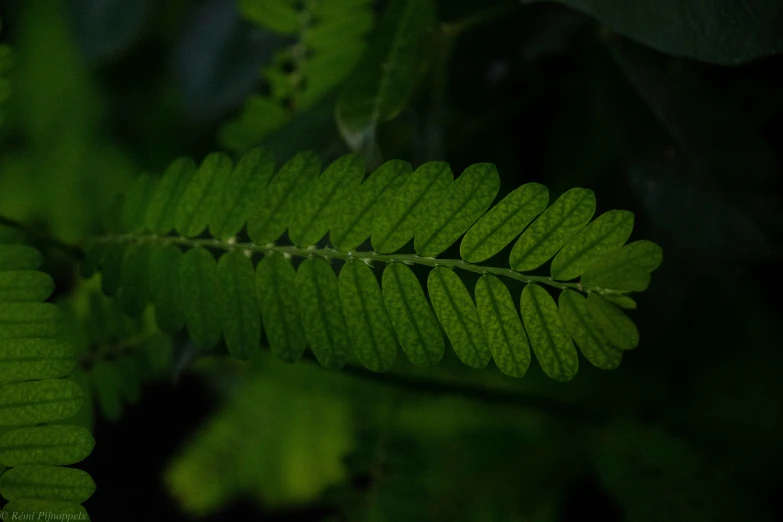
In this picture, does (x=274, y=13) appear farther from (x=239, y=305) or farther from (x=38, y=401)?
(x=38, y=401)

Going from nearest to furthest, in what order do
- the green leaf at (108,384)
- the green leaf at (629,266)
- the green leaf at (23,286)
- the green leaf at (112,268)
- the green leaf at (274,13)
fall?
the green leaf at (629,266), the green leaf at (23,286), the green leaf at (112,268), the green leaf at (108,384), the green leaf at (274,13)

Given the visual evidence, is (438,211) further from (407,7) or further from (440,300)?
(407,7)

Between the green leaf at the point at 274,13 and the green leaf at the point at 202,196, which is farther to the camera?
the green leaf at the point at 274,13

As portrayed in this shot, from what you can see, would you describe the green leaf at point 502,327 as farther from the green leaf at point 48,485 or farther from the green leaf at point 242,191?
the green leaf at point 48,485

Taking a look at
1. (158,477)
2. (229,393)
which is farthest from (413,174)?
(158,477)

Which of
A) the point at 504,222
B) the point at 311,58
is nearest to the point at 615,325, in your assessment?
the point at 504,222

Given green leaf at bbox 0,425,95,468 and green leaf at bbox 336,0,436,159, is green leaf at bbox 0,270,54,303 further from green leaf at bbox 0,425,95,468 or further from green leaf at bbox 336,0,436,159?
green leaf at bbox 336,0,436,159

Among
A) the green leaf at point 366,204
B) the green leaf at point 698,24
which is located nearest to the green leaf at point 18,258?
the green leaf at point 366,204
